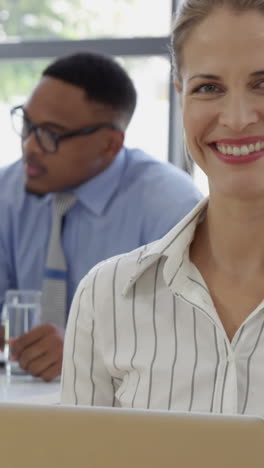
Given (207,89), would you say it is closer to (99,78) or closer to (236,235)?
(236,235)

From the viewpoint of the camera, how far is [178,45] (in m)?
1.45

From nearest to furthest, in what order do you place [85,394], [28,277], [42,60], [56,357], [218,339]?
[218,339] < [85,394] < [56,357] < [28,277] < [42,60]

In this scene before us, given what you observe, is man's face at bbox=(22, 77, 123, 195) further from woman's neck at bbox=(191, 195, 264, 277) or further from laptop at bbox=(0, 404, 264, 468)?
laptop at bbox=(0, 404, 264, 468)

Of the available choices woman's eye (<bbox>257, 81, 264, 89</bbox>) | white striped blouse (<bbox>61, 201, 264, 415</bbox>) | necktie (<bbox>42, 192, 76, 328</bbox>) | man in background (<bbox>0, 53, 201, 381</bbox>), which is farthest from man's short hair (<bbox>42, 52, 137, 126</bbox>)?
woman's eye (<bbox>257, 81, 264, 89</bbox>)

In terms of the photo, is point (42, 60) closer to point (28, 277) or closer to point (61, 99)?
point (61, 99)

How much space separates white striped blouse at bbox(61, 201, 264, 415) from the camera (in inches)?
50.1

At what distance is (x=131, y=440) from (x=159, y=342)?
0.66 meters

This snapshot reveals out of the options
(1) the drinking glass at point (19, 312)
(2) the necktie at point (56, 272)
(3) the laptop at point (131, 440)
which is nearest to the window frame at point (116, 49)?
(2) the necktie at point (56, 272)

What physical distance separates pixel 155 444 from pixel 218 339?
62cm

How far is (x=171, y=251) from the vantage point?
140 centimetres

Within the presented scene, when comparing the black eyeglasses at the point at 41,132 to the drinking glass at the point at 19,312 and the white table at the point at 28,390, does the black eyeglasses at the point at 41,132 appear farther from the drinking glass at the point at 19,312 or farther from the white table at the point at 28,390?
the white table at the point at 28,390

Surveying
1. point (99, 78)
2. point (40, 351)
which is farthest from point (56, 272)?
point (99, 78)

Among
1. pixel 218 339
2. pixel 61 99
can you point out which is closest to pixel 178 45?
pixel 218 339

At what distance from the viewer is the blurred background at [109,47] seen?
3834mm
